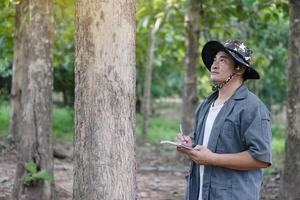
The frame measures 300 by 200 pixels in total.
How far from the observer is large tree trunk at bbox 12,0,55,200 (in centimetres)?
523

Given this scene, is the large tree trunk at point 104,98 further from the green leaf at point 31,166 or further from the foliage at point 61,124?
the foliage at point 61,124

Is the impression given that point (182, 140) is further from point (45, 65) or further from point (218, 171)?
point (45, 65)

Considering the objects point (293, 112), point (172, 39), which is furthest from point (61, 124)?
point (293, 112)

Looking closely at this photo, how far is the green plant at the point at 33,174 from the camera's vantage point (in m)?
5.01

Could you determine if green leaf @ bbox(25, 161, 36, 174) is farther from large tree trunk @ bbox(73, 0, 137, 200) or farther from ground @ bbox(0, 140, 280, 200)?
large tree trunk @ bbox(73, 0, 137, 200)

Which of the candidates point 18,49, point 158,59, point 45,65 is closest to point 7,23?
point 18,49

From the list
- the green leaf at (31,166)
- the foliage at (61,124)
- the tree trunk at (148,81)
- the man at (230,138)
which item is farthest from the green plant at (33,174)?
the foliage at (61,124)

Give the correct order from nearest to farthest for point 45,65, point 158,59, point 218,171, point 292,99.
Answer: point 218,171, point 45,65, point 292,99, point 158,59

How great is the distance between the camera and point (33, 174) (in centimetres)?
508

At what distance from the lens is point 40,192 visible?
530cm

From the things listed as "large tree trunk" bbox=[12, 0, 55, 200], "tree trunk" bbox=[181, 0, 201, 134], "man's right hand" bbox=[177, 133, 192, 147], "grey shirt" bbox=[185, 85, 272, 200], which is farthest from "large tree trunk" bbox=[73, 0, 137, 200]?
"tree trunk" bbox=[181, 0, 201, 134]

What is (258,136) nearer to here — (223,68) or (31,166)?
(223,68)

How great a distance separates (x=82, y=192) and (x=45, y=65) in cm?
258

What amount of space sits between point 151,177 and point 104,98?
5946mm
